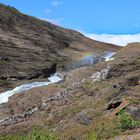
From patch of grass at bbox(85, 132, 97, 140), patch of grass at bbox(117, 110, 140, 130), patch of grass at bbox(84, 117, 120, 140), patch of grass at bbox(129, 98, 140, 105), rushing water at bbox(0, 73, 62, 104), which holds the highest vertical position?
patch of grass at bbox(129, 98, 140, 105)

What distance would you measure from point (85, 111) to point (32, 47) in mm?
34412

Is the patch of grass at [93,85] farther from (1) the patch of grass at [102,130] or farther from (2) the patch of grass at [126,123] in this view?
(2) the patch of grass at [126,123]

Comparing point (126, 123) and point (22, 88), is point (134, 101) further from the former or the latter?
point (22, 88)

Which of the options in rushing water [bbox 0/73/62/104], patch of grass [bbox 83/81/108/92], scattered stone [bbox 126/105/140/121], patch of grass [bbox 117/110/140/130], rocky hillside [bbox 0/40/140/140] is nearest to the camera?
patch of grass [bbox 117/110/140/130]

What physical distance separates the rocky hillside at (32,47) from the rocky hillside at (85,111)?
16.6 m

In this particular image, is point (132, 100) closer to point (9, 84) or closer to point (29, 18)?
point (9, 84)

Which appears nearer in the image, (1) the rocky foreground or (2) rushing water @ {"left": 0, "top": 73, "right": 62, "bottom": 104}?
(1) the rocky foreground

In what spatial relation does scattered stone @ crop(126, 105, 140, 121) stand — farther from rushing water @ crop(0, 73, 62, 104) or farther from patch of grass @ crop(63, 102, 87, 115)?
rushing water @ crop(0, 73, 62, 104)

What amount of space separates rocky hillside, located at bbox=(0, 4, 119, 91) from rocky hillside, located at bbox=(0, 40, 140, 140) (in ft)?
54.5

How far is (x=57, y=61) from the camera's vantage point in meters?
54.9

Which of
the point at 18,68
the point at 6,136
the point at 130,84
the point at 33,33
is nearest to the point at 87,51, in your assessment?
the point at 33,33

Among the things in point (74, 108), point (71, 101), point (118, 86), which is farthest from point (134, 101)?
point (71, 101)

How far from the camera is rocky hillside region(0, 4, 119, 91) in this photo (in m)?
49.9

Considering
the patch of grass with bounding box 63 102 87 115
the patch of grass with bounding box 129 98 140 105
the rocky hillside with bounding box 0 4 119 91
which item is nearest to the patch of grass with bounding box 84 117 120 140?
the patch of grass with bounding box 129 98 140 105
